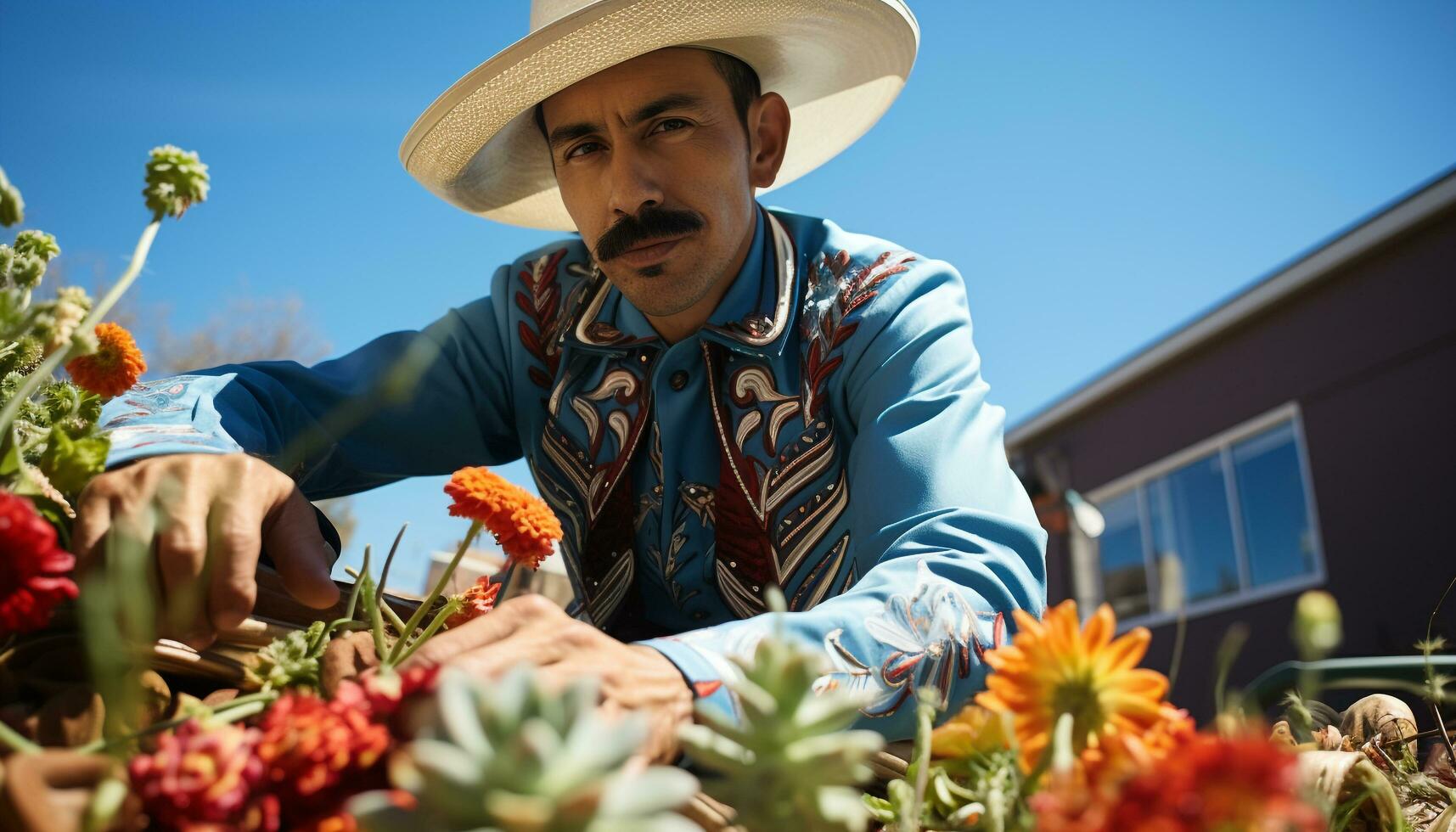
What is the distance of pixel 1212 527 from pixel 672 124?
36.2ft

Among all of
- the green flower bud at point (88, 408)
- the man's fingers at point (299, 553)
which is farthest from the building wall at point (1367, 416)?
the green flower bud at point (88, 408)

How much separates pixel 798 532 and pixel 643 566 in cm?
44

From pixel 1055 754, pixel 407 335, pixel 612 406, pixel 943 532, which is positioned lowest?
pixel 1055 754

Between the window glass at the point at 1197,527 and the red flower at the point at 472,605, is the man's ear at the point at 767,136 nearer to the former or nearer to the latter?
the red flower at the point at 472,605

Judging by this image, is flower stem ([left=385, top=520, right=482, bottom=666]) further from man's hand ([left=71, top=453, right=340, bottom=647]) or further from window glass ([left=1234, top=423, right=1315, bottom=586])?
window glass ([left=1234, top=423, right=1315, bottom=586])

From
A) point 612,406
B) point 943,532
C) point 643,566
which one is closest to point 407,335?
point 612,406

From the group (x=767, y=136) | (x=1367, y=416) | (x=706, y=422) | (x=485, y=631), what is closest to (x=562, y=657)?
(x=485, y=631)

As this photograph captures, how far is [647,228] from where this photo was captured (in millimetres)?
2133

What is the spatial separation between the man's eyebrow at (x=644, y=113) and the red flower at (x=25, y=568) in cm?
177

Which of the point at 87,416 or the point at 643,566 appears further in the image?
the point at 643,566

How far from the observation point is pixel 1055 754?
0.46m

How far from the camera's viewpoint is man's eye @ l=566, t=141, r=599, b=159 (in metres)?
2.25

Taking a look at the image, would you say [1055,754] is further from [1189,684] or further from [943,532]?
[1189,684]

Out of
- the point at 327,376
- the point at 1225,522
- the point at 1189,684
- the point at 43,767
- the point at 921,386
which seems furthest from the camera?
the point at 1189,684
